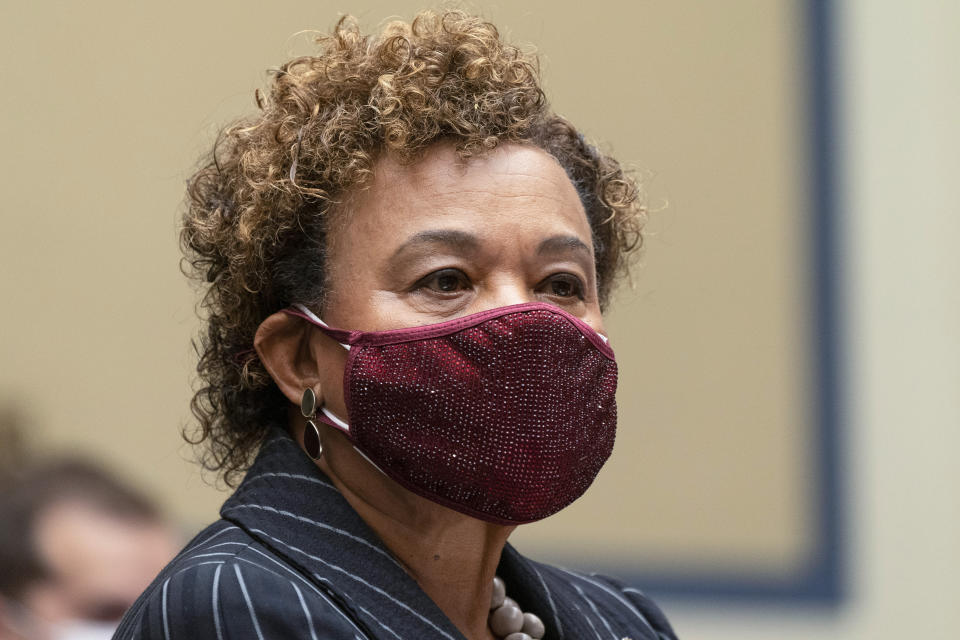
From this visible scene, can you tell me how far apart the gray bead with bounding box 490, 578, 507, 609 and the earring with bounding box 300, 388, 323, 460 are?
1.39 ft

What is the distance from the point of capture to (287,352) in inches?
87.4

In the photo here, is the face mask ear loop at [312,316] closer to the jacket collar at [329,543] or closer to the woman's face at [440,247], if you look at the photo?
the woman's face at [440,247]

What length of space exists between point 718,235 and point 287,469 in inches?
129

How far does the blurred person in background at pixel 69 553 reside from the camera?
360 centimetres

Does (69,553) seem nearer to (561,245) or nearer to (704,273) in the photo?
(561,245)

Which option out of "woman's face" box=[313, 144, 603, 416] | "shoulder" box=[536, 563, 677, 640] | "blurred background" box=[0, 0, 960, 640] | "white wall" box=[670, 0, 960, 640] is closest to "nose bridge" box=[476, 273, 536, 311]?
"woman's face" box=[313, 144, 603, 416]

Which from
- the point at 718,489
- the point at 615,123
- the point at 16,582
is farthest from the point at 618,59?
the point at 16,582

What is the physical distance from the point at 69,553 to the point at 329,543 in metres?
1.96

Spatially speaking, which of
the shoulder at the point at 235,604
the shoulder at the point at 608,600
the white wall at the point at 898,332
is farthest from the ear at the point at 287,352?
the white wall at the point at 898,332

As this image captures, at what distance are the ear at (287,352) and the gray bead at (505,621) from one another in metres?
0.50

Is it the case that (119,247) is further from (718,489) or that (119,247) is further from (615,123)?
(718,489)

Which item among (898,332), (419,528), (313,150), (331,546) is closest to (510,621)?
(419,528)

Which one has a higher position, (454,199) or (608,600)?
(454,199)

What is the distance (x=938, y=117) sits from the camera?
16.4 ft
